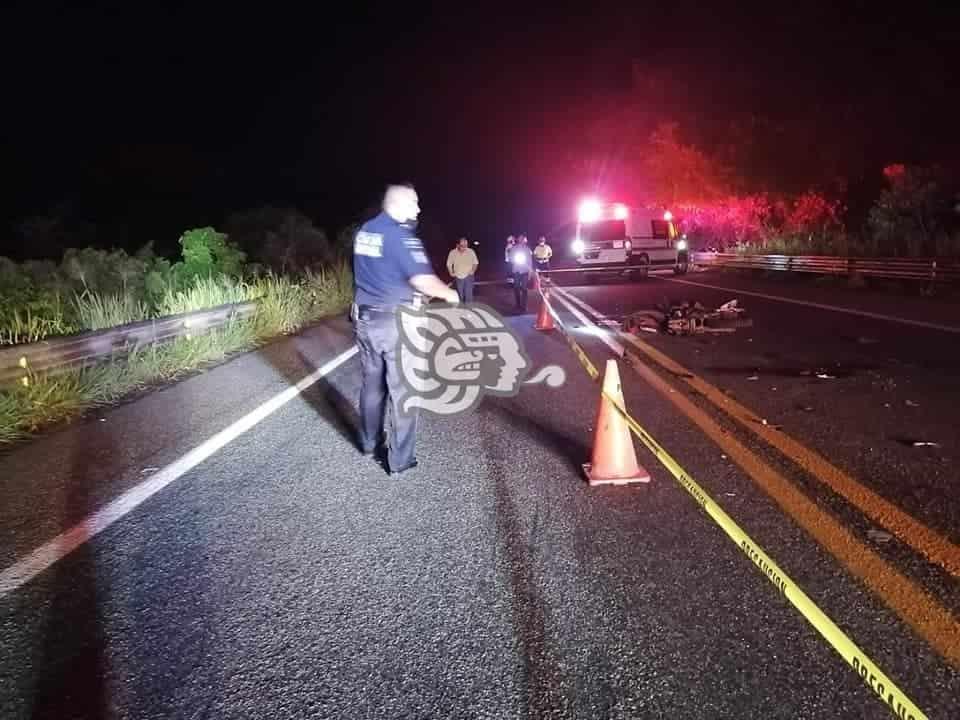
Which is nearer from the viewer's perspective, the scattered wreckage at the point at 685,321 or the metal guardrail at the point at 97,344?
the metal guardrail at the point at 97,344

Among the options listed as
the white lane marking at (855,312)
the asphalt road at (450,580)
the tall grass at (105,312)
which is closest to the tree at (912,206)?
the white lane marking at (855,312)

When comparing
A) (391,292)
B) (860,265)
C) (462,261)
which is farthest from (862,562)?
(860,265)

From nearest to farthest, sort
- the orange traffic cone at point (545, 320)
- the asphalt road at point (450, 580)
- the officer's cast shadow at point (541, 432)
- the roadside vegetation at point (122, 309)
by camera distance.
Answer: the asphalt road at point (450, 580) < the officer's cast shadow at point (541, 432) < the roadside vegetation at point (122, 309) < the orange traffic cone at point (545, 320)

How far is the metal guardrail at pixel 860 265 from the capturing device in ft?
59.9

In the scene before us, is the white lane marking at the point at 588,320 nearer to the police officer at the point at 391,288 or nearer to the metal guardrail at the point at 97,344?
the police officer at the point at 391,288

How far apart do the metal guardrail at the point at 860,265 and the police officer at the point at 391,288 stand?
17.1m

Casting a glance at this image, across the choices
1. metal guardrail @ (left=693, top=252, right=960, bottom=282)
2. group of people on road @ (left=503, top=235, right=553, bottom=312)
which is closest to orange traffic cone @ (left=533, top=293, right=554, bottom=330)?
group of people on road @ (left=503, top=235, right=553, bottom=312)

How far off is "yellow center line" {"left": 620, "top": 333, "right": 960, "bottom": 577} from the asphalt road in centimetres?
13

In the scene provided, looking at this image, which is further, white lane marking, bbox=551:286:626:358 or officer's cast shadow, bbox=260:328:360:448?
white lane marking, bbox=551:286:626:358


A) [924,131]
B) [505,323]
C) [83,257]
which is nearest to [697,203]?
[924,131]
